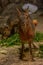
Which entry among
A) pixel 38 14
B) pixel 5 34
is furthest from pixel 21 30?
pixel 38 14

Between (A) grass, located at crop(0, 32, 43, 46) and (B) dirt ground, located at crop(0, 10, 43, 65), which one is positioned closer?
(B) dirt ground, located at crop(0, 10, 43, 65)

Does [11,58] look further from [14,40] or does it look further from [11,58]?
[14,40]

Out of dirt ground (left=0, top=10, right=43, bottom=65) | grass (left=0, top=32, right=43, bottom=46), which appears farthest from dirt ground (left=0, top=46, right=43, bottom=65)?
grass (left=0, top=32, right=43, bottom=46)

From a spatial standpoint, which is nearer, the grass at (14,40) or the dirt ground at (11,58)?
the dirt ground at (11,58)

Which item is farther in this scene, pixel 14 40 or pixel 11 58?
pixel 14 40

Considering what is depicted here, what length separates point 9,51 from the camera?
5.55 meters

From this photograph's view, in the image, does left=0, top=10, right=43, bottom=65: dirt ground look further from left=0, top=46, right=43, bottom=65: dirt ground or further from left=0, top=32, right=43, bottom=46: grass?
left=0, top=32, right=43, bottom=46: grass

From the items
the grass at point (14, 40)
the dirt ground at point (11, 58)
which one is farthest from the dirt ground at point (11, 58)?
the grass at point (14, 40)

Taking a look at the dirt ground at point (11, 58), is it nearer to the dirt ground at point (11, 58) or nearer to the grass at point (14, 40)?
the dirt ground at point (11, 58)

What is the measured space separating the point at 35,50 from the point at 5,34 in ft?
5.50

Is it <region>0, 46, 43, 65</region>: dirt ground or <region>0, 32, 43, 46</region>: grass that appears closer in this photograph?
<region>0, 46, 43, 65</region>: dirt ground

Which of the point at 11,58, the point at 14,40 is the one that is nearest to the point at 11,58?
the point at 11,58

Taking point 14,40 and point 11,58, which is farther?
point 14,40

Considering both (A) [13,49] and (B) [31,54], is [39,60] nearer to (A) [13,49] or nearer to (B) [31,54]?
(B) [31,54]
